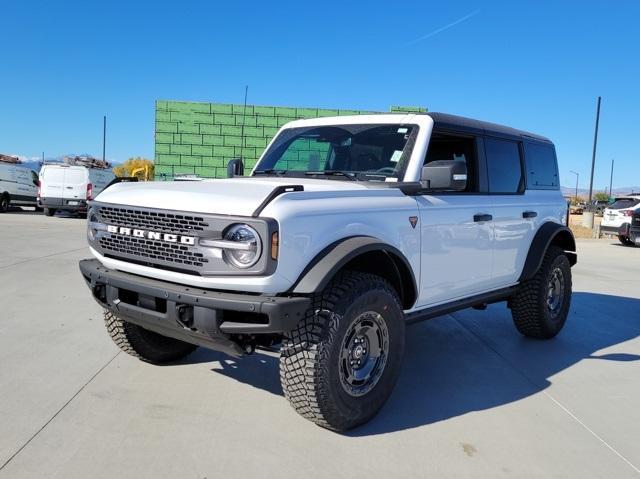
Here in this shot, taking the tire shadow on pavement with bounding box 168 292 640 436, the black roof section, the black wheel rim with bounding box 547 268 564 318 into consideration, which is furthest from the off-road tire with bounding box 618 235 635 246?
the black roof section

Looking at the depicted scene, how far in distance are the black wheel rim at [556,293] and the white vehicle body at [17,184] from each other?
69.8 feet

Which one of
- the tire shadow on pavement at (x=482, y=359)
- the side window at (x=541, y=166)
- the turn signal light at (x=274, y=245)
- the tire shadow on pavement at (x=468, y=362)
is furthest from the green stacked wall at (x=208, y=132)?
the turn signal light at (x=274, y=245)

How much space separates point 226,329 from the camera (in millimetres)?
2783

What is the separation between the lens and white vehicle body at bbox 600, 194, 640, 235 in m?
17.5

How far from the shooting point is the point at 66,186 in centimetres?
1859

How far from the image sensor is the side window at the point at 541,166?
521 centimetres

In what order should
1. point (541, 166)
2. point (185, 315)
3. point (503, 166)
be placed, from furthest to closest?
1. point (541, 166)
2. point (503, 166)
3. point (185, 315)

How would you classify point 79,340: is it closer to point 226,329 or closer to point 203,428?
point 203,428

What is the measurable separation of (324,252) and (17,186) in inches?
881

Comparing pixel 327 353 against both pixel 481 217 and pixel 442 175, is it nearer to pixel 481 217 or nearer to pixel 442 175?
pixel 442 175

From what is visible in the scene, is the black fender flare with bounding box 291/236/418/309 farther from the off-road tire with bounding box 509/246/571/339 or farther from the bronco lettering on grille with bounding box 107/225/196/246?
the off-road tire with bounding box 509/246/571/339

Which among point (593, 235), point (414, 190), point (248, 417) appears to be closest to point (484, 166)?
point (414, 190)

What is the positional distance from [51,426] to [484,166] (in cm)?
360

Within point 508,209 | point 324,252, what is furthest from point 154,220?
point 508,209
